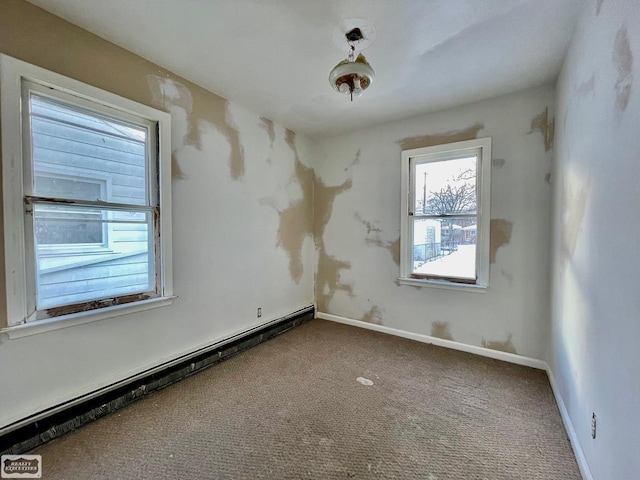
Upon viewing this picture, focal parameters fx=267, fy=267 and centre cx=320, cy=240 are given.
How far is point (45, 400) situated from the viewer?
5.42 ft

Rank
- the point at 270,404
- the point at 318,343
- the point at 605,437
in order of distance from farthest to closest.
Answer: the point at 318,343 → the point at 270,404 → the point at 605,437

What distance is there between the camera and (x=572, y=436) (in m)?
1.61

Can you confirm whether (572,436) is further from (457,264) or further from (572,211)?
(457,264)

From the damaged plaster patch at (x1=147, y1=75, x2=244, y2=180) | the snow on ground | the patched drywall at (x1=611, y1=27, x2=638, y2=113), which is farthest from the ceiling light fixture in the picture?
the snow on ground

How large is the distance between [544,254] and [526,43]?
1.73 metres

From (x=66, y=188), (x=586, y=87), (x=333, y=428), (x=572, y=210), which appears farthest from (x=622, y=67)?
(x=66, y=188)

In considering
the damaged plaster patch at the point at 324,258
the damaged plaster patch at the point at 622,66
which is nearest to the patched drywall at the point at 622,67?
the damaged plaster patch at the point at 622,66

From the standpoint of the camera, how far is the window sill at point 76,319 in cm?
155

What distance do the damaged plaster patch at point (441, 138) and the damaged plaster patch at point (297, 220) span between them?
53.3 inches

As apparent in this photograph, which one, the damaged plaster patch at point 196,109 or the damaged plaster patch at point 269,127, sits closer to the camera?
the damaged plaster patch at point 196,109

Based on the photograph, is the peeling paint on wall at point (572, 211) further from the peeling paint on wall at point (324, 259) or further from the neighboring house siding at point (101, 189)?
the neighboring house siding at point (101, 189)

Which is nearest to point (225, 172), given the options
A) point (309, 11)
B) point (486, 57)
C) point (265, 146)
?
point (265, 146)

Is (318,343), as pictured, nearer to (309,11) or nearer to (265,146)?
(265,146)

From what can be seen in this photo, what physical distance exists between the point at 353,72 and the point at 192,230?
73.7 inches
